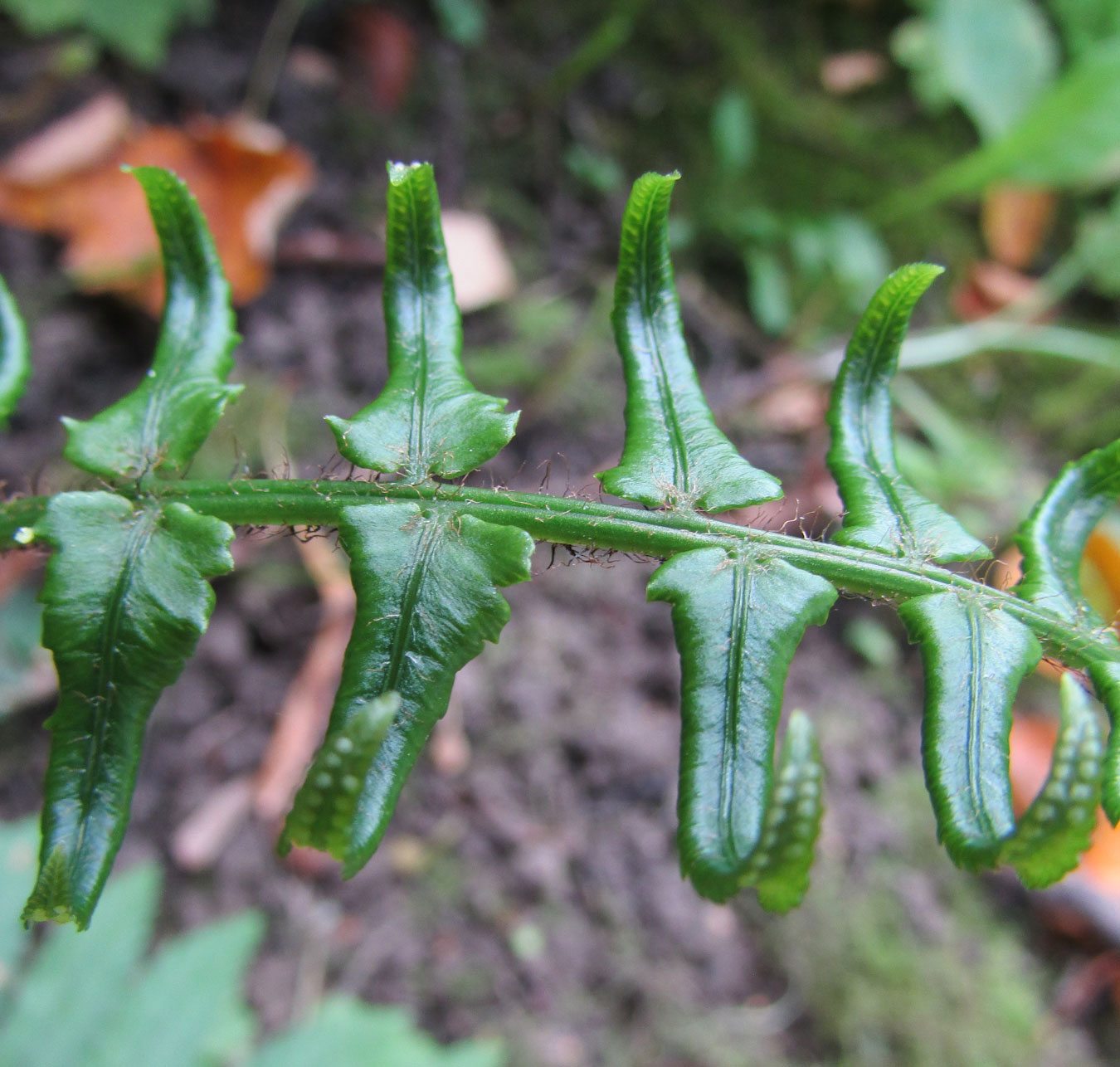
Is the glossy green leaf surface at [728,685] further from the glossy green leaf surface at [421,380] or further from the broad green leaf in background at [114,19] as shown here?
the broad green leaf in background at [114,19]

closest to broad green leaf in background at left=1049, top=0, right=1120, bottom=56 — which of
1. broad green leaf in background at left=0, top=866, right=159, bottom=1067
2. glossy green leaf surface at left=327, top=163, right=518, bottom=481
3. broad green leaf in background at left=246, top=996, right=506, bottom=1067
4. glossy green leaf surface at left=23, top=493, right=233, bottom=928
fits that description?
glossy green leaf surface at left=327, top=163, right=518, bottom=481

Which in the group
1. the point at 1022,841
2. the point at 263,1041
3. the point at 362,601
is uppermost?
the point at 362,601

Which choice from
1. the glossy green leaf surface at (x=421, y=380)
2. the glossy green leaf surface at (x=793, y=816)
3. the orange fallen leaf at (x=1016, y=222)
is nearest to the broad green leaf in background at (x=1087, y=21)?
the orange fallen leaf at (x=1016, y=222)

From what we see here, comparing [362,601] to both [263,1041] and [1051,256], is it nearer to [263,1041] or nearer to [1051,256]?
[263,1041]

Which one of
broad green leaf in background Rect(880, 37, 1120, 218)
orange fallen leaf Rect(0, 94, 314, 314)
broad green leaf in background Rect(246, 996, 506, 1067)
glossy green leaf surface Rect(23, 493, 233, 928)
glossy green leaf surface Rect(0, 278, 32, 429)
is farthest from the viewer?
broad green leaf in background Rect(880, 37, 1120, 218)

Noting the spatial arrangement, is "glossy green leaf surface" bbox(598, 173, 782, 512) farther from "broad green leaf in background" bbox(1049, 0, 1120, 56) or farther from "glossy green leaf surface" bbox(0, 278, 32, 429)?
"broad green leaf in background" bbox(1049, 0, 1120, 56)

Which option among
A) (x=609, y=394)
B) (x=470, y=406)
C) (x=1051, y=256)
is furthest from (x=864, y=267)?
(x=470, y=406)
